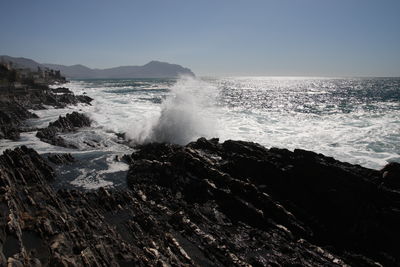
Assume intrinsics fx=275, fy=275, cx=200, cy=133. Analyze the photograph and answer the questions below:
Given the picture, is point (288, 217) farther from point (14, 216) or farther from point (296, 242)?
point (14, 216)

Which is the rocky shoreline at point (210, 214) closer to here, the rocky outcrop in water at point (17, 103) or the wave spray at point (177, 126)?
the wave spray at point (177, 126)

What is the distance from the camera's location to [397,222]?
11789mm

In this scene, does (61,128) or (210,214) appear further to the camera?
(61,128)

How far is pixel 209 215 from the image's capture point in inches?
521

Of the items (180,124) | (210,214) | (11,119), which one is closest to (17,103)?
(11,119)

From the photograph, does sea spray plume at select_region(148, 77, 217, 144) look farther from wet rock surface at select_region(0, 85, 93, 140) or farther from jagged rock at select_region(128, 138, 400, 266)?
wet rock surface at select_region(0, 85, 93, 140)

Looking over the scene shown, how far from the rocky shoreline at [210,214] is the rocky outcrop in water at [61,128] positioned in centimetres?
837

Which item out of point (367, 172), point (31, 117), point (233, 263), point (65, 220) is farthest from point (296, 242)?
point (31, 117)

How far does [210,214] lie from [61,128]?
85.7 feet

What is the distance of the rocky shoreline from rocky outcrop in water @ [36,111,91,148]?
8372 mm

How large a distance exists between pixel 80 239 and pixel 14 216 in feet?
8.96

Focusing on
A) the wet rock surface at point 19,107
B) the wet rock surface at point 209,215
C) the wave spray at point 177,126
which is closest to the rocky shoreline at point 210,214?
the wet rock surface at point 209,215

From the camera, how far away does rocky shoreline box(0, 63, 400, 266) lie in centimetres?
978

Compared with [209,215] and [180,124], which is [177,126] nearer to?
[180,124]
